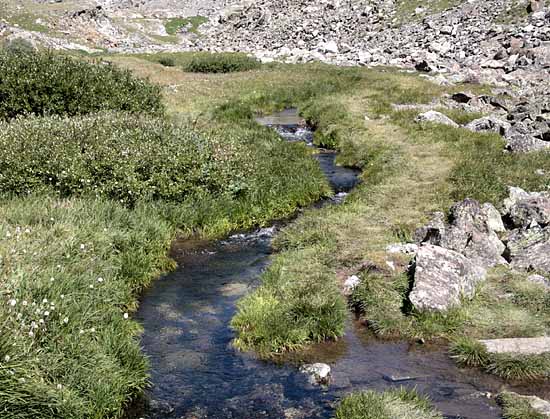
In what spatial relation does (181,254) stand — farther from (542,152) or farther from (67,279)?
(542,152)

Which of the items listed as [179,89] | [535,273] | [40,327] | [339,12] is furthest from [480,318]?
[339,12]

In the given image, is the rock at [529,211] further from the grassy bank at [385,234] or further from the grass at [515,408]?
the grass at [515,408]

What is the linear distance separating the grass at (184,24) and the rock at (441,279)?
100057mm

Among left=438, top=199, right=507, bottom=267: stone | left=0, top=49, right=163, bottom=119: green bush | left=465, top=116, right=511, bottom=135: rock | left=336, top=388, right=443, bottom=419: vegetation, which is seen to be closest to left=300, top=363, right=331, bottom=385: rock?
left=336, top=388, right=443, bottom=419: vegetation

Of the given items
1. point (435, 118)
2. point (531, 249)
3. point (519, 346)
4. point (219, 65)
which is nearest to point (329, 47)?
point (219, 65)

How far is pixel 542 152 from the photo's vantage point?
25594 millimetres

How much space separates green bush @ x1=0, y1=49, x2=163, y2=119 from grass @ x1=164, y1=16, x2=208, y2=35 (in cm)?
8246

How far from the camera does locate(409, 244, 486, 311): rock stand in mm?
13367

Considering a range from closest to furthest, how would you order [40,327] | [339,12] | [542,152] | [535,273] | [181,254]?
[40,327]
[535,273]
[181,254]
[542,152]
[339,12]

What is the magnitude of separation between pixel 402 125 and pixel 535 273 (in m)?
18.9

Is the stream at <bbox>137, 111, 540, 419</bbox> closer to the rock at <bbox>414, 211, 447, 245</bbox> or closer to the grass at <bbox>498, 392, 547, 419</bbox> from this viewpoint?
the grass at <bbox>498, 392, 547, 419</bbox>

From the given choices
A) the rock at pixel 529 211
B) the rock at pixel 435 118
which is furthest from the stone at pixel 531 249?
the rock at pixel 435 118

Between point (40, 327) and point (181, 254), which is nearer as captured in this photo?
point (40, 327)

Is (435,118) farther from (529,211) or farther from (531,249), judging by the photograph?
(531,249)
